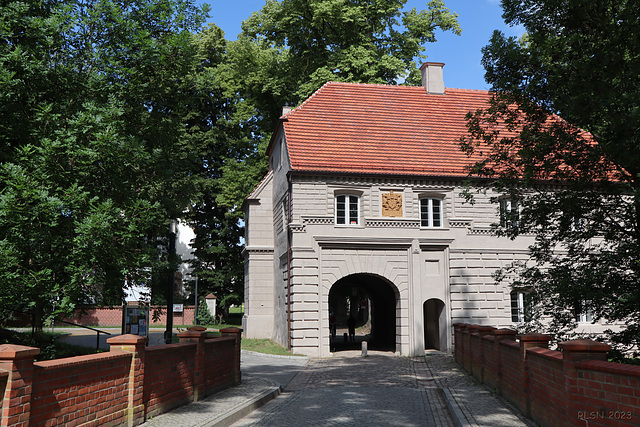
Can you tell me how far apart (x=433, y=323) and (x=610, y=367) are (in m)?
18.8

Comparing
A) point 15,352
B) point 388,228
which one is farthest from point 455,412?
point 388,228

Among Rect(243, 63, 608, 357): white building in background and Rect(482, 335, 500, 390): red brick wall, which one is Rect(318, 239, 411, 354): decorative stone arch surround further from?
Rect(482, 335, 500, 390): red brick wall

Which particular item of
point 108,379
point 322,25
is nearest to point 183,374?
point 108,379

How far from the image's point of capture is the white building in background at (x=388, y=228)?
2245 centimetres

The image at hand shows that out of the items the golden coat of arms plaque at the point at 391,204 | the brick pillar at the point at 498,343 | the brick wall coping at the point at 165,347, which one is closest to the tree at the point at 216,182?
the golden coat of arms plaque at the point at 391,204

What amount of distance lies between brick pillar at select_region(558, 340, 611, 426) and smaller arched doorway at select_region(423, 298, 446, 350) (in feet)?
53.5

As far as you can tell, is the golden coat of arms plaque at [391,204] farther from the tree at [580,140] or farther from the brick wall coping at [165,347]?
the brick wall coping at [165,347]

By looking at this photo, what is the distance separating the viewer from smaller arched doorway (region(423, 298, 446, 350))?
2365 cm

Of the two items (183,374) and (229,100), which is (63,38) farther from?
(229,100)

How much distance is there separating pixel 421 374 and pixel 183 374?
8.64 m

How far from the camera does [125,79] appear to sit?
448 inches

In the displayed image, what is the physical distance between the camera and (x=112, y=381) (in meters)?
8.12

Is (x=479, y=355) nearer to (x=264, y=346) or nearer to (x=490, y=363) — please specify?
(x=490, y=363)

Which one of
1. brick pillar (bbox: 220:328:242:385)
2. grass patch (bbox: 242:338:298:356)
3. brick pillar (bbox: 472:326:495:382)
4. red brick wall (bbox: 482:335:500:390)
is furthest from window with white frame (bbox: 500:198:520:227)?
grass patch (bbox: 242:338:298:356)
